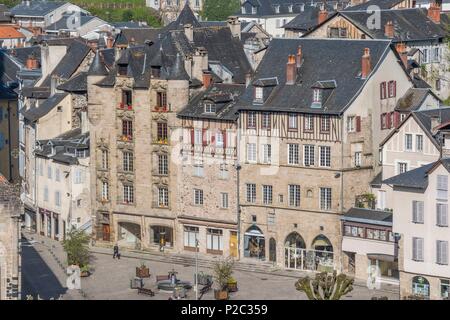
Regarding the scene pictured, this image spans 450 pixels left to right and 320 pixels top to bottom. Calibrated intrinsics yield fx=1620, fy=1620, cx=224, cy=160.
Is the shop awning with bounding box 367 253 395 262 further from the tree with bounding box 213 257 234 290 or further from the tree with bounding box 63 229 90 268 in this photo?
the tree with bounding box 63 229 90 268

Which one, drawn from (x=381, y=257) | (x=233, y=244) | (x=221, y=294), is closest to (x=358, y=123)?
(x=381, y=257)

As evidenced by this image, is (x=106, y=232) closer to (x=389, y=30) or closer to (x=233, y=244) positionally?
(x=233, y=244)

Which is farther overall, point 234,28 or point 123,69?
point 234,28

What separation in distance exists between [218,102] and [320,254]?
33.5 feet

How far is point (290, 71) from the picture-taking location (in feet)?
282

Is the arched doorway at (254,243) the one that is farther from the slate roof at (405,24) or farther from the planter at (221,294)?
the slate roof at (405,24)

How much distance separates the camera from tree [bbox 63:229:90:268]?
85.3 metres

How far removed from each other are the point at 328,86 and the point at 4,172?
32.5 metres

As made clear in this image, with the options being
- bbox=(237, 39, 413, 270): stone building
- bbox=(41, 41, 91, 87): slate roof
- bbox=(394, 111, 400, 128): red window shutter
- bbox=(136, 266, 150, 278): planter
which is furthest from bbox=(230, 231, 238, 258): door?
bbox=(41, 41, 91, 87): slate roof

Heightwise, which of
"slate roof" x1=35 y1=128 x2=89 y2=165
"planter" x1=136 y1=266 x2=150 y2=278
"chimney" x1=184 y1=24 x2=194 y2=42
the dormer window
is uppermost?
"chimney" x1=184 y1=24 x2=194 y2=42

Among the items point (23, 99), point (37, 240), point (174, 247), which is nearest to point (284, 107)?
point (174, 247)

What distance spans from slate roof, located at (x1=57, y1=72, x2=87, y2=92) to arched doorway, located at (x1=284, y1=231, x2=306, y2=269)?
19313 millimetres

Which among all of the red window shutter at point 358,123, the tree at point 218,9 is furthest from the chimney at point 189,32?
the tree at point 218,9

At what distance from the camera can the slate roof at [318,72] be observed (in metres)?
84.0
